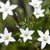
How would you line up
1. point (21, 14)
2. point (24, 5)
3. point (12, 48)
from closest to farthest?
1. point (12, 48)
2. point (21, 14)
3. point (24, 5)

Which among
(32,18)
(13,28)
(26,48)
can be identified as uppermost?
(32,18)

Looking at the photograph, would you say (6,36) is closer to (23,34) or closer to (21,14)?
(23,34)

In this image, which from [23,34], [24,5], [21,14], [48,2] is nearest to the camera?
[23,34]

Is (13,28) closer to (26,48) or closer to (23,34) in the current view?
(26,48)

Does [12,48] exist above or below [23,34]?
below

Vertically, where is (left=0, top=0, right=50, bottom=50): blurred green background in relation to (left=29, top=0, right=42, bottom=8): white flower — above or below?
below

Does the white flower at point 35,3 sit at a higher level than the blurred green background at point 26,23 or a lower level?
higher

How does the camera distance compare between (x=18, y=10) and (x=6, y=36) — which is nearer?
(x=6, y=36)

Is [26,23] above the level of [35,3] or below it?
below

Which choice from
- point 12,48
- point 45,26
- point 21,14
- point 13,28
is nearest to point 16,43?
point 12,48
